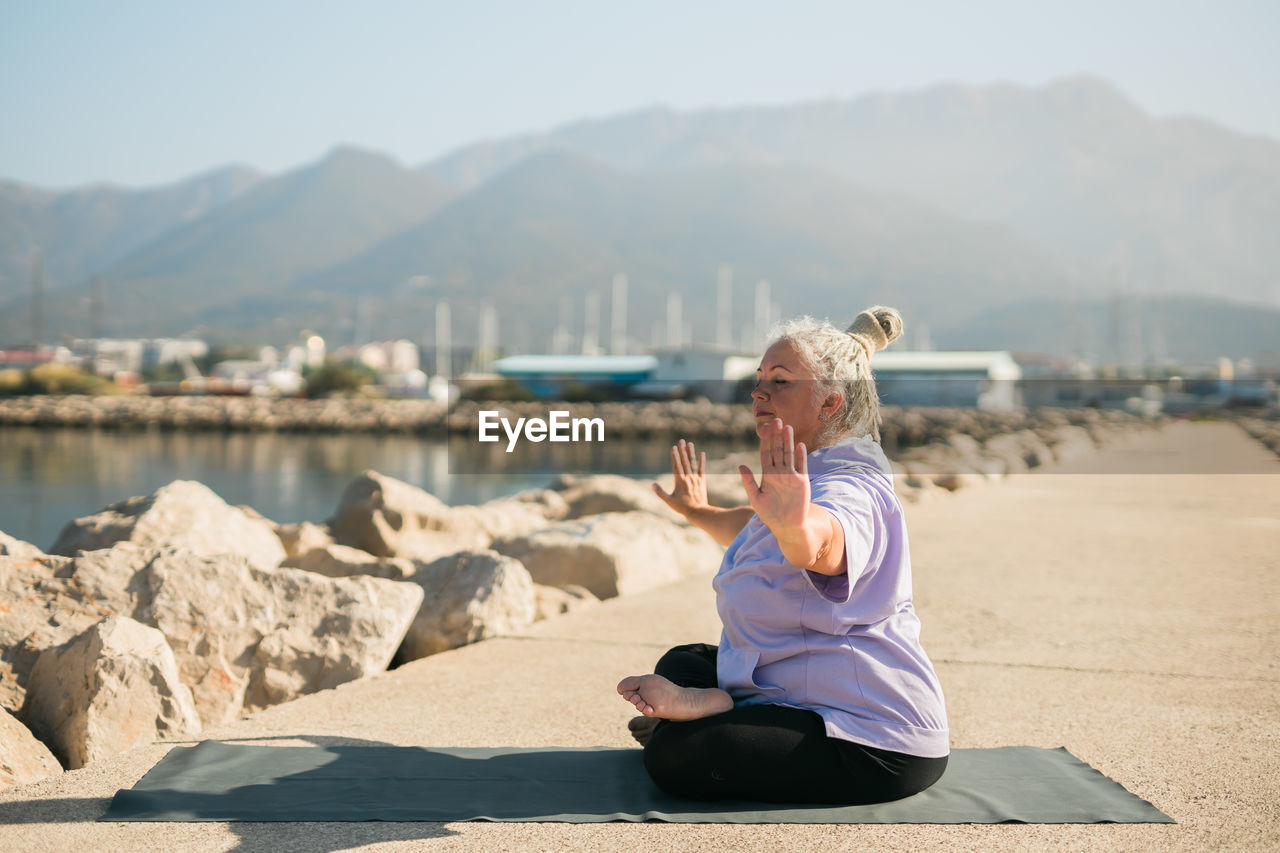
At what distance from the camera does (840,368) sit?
2893 mm

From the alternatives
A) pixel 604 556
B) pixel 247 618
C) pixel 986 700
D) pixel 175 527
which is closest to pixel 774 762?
pixel 986 700

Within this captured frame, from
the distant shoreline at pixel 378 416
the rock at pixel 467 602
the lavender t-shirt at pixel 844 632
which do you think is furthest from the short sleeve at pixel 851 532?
the distant shoreline at pixel 378 416

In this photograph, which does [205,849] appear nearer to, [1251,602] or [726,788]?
[726,788]

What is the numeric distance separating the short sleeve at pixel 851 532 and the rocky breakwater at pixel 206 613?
7.32 ft

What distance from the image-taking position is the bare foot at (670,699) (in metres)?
2.89

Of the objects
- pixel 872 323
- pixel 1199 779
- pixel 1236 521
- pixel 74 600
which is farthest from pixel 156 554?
pixel 1236 521

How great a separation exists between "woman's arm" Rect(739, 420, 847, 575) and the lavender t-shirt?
27 cm

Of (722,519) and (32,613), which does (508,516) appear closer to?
(32,613)

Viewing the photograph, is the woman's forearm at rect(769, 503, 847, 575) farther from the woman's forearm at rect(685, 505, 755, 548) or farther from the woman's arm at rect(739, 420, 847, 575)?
the woman's forearm at rect(685, 505, 755, 548)

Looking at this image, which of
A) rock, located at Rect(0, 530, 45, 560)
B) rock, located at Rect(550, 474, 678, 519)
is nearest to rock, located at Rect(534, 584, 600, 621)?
rock, located at Rect(0, 530, 45, 560)

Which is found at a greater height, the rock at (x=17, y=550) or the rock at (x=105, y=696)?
the rock at (x=17, y=550)

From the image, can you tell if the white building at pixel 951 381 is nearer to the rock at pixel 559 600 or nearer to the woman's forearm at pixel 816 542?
the rock at pixel 559 600

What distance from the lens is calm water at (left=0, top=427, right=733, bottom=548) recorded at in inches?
919

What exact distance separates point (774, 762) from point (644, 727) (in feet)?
1.66
